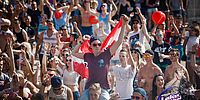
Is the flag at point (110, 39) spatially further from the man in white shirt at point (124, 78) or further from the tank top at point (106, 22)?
the tank top at point (106, 22)

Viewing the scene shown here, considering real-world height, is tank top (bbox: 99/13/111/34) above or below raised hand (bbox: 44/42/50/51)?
above

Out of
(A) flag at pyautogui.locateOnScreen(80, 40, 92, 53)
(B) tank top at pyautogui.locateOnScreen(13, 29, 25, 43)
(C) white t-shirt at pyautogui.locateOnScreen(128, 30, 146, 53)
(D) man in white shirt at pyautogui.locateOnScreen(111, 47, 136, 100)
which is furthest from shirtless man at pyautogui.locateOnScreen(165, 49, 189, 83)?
(B) tank top at pyautogui.locateOnScreen(13, 29, 25, 43)

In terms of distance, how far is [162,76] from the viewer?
9.49m

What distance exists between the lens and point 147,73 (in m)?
9.77

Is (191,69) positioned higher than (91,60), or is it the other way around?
(91,60)

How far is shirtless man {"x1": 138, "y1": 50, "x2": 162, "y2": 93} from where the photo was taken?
9.55m

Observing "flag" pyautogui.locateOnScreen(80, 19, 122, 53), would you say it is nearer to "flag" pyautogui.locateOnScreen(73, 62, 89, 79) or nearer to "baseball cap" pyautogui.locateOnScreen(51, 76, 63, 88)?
"flag" pyautogui.locateOnScreen(73, 62, 89, 79)

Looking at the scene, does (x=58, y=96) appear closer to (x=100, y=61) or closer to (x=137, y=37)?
(x=100, y=61)

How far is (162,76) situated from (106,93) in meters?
0.99

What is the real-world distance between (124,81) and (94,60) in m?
0.60

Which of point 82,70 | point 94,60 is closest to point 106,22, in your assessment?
point 82,70

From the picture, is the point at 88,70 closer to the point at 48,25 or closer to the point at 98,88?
the point at 98,88

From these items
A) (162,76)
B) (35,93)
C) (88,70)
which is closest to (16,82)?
(35,93)

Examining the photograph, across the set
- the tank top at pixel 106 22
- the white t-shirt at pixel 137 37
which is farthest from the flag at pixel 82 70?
the tank top at pixel 106 22
